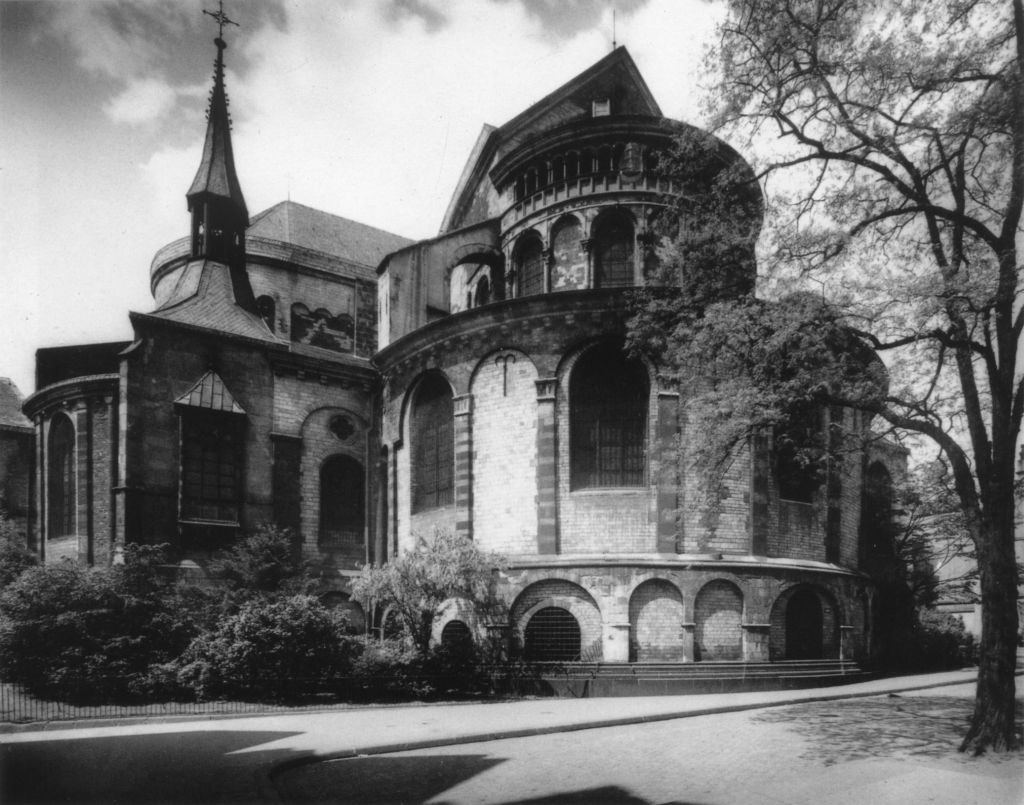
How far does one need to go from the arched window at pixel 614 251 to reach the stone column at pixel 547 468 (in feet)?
14.9

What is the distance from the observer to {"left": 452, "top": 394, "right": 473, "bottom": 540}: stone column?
20.2 metres

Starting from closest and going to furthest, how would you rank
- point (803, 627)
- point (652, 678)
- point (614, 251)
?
point (652, 678), point (803, 627), point (614, 251)

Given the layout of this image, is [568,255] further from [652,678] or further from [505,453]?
[652,678]

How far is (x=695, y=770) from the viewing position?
9.70 metres

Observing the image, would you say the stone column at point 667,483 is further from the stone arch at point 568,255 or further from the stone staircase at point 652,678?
the stone arch at point 568,255

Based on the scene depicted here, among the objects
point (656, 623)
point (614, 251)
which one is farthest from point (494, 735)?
point (614, 251)

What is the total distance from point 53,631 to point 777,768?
44.0 feet

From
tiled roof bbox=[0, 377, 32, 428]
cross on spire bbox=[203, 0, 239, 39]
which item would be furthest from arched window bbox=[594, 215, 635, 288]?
tiled roof bbox=[0, 377, 32, 428]

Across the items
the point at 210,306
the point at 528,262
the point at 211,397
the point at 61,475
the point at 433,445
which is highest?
the point at 528,262

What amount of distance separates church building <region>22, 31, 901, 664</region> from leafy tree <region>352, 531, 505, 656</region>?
1183 mm

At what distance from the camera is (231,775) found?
9.35 m

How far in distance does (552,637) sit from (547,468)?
400 centimetres

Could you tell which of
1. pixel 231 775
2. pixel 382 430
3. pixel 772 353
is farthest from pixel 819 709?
pixel 382 430

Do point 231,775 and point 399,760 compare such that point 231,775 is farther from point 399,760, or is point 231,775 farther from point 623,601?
point 623,601
